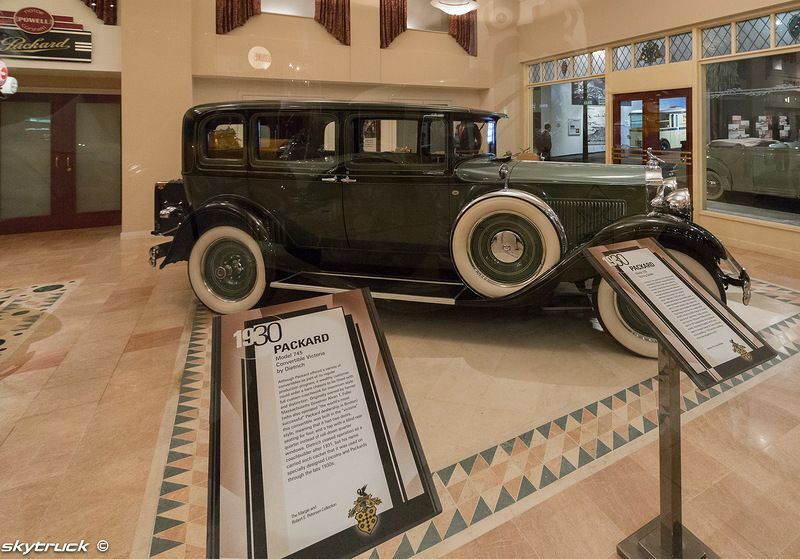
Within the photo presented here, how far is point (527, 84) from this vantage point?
85.3 inches

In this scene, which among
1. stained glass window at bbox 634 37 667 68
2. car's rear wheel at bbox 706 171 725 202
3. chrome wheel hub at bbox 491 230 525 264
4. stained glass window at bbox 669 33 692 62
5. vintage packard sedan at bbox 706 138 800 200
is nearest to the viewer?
chrome wheel hub at bbox 491 230 525 264

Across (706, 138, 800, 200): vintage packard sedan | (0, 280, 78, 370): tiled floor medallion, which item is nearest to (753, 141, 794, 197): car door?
(706, 138, 800, 200): vintage packard sedan

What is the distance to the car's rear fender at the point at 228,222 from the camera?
203 cm

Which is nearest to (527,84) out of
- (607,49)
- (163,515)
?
(607,49)

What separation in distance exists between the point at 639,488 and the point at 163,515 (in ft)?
3.64

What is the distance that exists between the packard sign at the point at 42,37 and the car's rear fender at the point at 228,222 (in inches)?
27.9

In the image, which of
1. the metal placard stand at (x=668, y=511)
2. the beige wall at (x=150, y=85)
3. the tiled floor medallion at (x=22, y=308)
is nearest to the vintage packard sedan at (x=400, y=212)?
the beige wall at (x=150, y=85)

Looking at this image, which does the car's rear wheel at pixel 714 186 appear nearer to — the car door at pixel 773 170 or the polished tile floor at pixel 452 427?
the car door at pixel 773 170

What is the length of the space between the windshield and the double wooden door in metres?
1.35

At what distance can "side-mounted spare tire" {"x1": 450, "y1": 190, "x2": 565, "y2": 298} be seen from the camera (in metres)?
1.83

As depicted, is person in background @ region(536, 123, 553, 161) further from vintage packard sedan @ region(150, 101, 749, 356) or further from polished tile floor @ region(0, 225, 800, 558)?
polished tile floor @ region(0, 225, 800, 558)

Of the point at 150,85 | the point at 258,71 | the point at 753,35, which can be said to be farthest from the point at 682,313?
the point at 753,35

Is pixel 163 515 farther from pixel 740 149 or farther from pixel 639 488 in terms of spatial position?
pixel 740 149

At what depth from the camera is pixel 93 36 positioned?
1.53m
